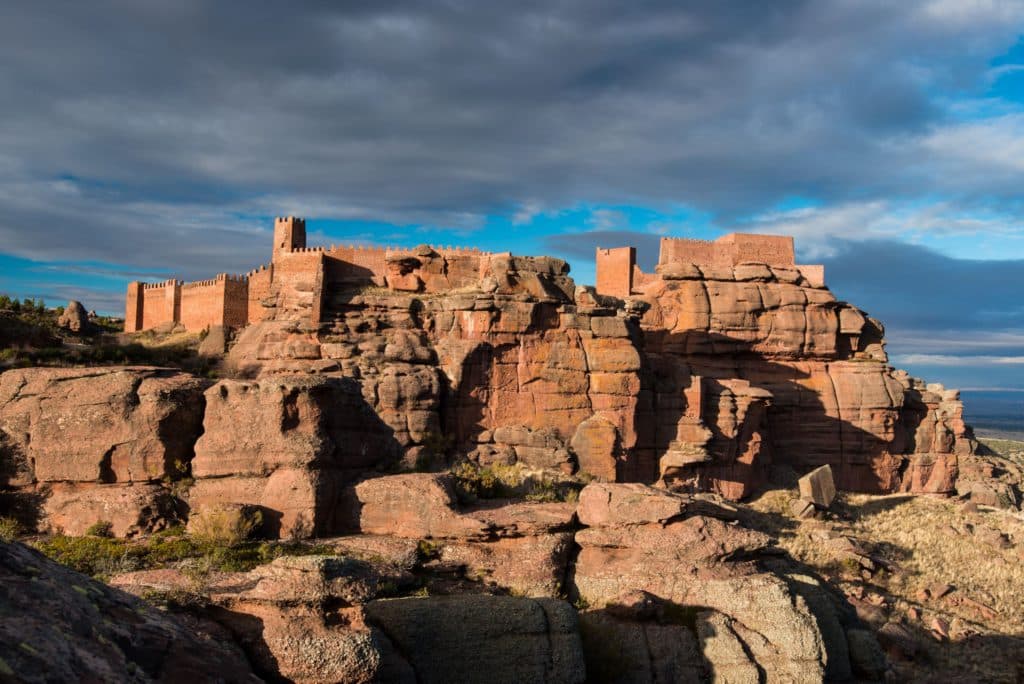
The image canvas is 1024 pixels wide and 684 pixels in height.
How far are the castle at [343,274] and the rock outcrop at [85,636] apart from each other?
77.3 ft

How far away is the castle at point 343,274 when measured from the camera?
32.3m

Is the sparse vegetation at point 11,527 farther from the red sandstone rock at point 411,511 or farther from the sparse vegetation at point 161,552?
the red sandstone rock at point 411,511

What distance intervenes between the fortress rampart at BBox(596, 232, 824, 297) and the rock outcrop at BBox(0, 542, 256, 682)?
35.9 meters

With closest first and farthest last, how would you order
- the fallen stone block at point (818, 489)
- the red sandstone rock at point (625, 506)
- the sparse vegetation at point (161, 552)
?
the sparse vegetation at point (161, 552), the red sandstone rock at point (625, 506), the fallen stone block at point (818, 489)

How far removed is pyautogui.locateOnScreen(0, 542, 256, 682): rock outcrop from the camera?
4.31m

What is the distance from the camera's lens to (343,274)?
33.7m

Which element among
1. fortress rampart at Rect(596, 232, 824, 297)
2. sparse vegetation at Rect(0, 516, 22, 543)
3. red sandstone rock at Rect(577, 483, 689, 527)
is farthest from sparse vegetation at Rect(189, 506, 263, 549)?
fortress rampart at Rect(596, 232, 824, 297)

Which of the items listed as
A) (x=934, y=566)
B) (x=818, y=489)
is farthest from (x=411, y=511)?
(x=818, y=489)

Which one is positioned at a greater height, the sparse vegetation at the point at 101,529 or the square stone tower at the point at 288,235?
the square stone tower at the point at 288,235

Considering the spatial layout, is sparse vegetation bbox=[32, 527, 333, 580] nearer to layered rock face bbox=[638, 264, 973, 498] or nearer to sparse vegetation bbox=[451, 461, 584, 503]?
sparse vegetation bbox=[451, 461, 584, 503]

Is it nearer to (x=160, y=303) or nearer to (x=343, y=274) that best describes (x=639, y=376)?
(x=343, y=274)

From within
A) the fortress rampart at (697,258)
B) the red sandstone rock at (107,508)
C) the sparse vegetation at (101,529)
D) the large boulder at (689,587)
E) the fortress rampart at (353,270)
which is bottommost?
the large boulder at (689,587)

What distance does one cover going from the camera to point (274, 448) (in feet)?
39.0

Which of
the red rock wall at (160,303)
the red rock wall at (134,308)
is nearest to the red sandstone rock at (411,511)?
the red rock wall at (160,303)
